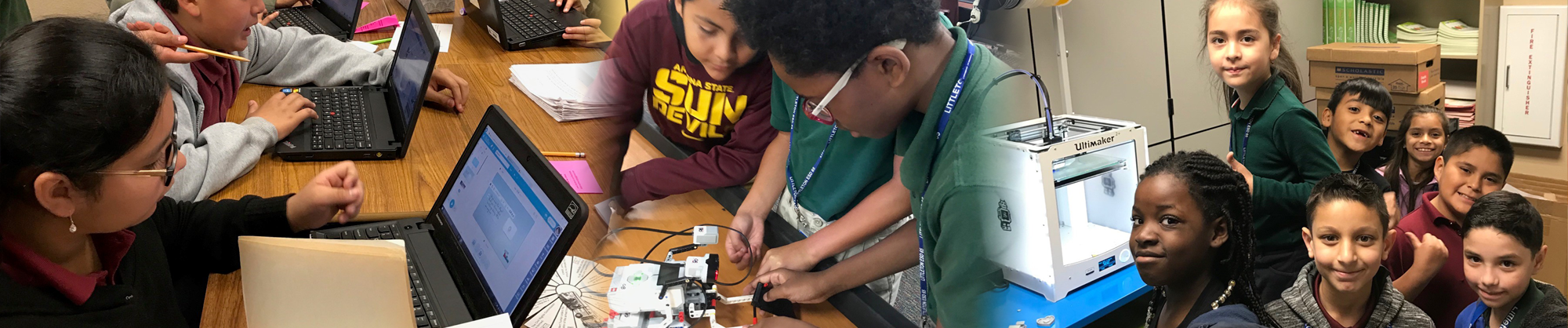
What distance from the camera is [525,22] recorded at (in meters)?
2.36

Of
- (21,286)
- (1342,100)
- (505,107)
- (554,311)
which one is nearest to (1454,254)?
(1342,100)

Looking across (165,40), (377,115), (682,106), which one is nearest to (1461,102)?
(682,106)

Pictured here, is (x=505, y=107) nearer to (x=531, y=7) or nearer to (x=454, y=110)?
(x=454, y=110)

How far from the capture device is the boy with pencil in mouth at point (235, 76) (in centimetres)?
159

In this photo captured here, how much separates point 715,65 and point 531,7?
5.46 feet

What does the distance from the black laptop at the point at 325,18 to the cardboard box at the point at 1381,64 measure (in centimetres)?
245

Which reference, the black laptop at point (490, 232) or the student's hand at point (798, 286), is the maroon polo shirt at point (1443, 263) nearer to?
the student's hand at point (798, 286)

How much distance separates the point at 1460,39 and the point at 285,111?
1.88 meters

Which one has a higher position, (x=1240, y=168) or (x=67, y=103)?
(x=67, y=103)

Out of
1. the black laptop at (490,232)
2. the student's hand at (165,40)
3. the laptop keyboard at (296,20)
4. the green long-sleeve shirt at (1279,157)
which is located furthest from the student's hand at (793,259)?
the laptop keyboard at (296,20)

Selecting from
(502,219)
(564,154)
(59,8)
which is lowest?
(564,154)

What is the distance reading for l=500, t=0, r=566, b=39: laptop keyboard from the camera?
2.26 m

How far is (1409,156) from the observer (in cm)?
77

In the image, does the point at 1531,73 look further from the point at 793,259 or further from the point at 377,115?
the point at 377,115
